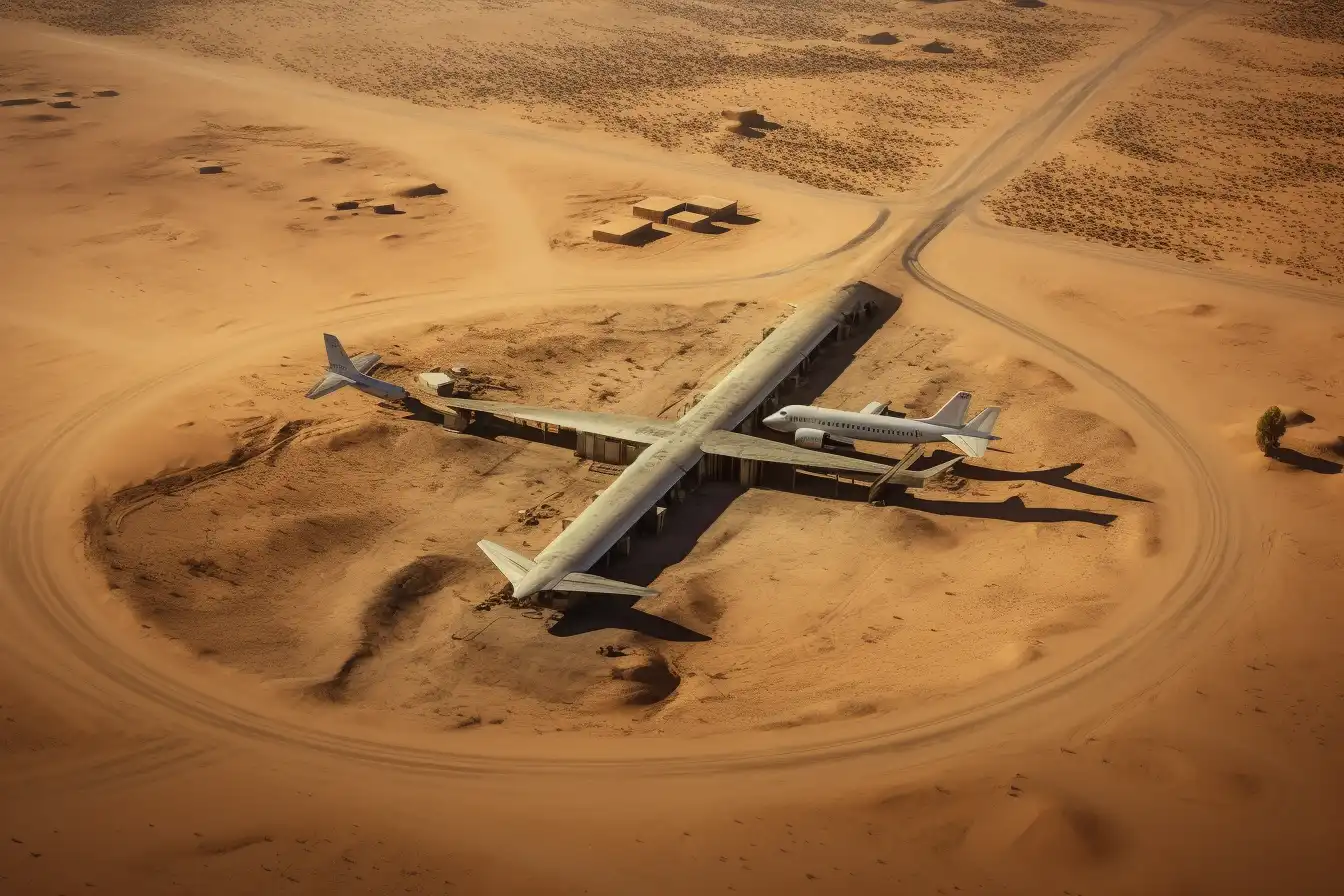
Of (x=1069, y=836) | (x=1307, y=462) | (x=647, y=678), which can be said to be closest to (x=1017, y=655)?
(x=1069, y=836)

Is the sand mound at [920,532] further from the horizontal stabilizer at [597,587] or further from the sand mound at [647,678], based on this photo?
the sand mound at [647,678]

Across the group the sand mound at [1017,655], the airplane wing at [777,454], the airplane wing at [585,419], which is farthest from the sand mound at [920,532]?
the airplane wing at [585,419]

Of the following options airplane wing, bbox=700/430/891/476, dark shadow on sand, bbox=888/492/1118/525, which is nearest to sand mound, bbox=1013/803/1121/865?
dark shadow on sand, bbox=888/492/1118/525

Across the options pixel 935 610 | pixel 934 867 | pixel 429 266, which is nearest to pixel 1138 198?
pixel 429 266

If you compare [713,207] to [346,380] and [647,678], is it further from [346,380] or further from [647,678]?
[647,678]

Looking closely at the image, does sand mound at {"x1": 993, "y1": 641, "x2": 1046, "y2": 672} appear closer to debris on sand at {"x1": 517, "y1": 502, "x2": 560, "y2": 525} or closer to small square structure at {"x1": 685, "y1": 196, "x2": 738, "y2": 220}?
debris on sand at {"x1": 517, "y1": 502, "x2": 560, "y2": 525}
